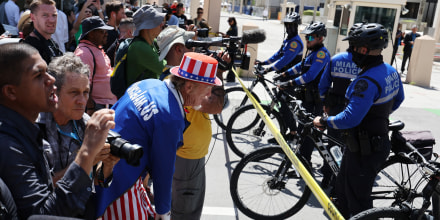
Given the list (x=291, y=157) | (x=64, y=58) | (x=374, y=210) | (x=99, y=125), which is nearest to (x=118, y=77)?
(x=64, y=58)

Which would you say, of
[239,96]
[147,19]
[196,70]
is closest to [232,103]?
[239,96]

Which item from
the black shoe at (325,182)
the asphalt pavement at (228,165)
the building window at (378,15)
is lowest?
the asphalt pavement at (228,165)

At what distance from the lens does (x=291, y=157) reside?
3.64m

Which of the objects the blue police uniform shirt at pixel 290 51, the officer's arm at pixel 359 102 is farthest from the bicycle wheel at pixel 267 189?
the blue police uniform shirt at pixel 290 51

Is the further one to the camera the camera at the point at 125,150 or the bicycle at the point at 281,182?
the bicycle at the point at 281,182

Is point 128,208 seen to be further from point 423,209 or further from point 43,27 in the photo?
point 43,27

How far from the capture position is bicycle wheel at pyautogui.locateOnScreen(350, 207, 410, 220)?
9.78 feet

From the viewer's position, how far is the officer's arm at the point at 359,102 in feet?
10.7

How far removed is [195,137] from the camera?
3.17 meters

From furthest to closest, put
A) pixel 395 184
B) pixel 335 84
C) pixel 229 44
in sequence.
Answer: pixel 335 84 → pixel 229 44 → pixel 395 184

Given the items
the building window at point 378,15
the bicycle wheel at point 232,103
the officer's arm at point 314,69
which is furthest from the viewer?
the building window at point 378,15

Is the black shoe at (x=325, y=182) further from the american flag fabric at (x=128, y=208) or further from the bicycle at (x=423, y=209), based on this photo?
the american flag fabric at (x=128, y=208)

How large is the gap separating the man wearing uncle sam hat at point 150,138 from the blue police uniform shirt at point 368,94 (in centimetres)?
160

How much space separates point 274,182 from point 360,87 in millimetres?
1457
